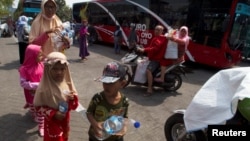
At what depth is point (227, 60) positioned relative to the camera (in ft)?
35.1

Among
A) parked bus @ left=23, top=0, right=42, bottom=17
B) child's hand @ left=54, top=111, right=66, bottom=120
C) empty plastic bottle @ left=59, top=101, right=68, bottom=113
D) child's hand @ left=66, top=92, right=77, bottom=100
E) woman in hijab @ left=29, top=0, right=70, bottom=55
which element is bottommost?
child's hand @ left=54, top=111, right=66, bottom=120

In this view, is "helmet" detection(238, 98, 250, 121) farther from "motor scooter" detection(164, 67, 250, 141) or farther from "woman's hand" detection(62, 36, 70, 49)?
"woman's hand" detection(62, 36, 70, 49)

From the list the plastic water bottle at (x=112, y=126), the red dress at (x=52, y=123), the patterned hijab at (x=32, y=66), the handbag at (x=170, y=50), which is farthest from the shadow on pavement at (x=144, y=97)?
the plastic water bottle at (x=112, y=126)

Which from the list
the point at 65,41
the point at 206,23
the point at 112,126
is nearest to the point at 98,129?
the point at 112,126

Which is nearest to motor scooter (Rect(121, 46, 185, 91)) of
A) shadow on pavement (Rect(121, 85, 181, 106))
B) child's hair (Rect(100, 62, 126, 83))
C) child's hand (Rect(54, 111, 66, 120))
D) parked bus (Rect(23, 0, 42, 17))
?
shadow on pavement (Rect(121, 85, 181, 106))

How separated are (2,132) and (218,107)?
327cm

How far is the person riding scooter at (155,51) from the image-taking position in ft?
22.5

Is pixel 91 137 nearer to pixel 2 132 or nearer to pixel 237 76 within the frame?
pixel 237 76

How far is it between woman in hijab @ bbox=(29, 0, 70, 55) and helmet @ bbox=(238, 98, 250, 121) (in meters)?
2.83

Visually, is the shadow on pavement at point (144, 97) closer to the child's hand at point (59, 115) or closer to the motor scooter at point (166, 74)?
the motor scooter at point (166, 74)

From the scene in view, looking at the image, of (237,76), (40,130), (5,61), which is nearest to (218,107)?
(237,76)

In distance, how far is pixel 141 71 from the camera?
7.25 m

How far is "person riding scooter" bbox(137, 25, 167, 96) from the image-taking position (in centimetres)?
686

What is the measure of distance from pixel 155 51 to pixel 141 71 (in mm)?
644
